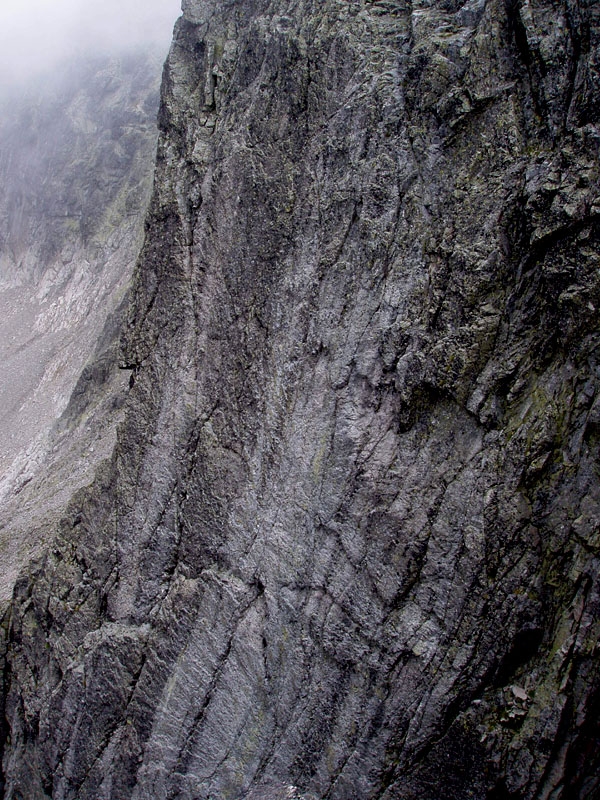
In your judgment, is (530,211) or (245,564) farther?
(245,564)

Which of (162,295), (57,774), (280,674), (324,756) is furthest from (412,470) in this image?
(57,774)

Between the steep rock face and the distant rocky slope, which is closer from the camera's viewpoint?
the steep rock face

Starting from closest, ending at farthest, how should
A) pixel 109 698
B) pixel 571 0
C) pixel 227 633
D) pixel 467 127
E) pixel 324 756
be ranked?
pixel 571 0
pixel 467 127
pixel 324 756
pixel 227 633
pixel 109 698

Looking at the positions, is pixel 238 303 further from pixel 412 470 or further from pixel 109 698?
pixel 109 698

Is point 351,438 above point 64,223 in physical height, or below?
below

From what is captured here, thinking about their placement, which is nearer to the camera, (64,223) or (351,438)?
(351,438)
